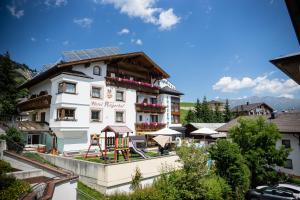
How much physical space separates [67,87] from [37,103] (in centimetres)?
618

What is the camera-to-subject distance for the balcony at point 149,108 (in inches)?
1378

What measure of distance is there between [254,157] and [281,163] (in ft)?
9.31

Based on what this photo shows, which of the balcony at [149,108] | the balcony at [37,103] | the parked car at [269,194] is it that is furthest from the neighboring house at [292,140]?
the balcony at [37,103]

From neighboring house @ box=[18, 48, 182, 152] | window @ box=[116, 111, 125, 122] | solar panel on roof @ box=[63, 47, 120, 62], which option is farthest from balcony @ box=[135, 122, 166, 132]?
solar panel on roof @ box=[63, 47, 120, 62]

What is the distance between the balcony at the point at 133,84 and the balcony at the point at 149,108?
2.44 meters

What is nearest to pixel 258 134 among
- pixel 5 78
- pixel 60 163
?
pixel 60 163

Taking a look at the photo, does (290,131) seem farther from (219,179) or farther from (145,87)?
(145,87)

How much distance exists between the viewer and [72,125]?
26.1 m

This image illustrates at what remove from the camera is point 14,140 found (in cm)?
2259

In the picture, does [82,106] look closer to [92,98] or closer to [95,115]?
[92,98]

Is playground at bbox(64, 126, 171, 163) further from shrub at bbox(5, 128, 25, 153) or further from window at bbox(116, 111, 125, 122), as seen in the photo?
shrub at bbox(5, 128, 25, 153)

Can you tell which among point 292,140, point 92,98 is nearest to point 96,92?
point 92,98

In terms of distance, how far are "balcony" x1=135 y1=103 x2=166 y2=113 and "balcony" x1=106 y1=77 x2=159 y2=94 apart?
244 centimetres

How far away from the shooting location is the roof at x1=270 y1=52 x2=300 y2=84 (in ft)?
10.7
